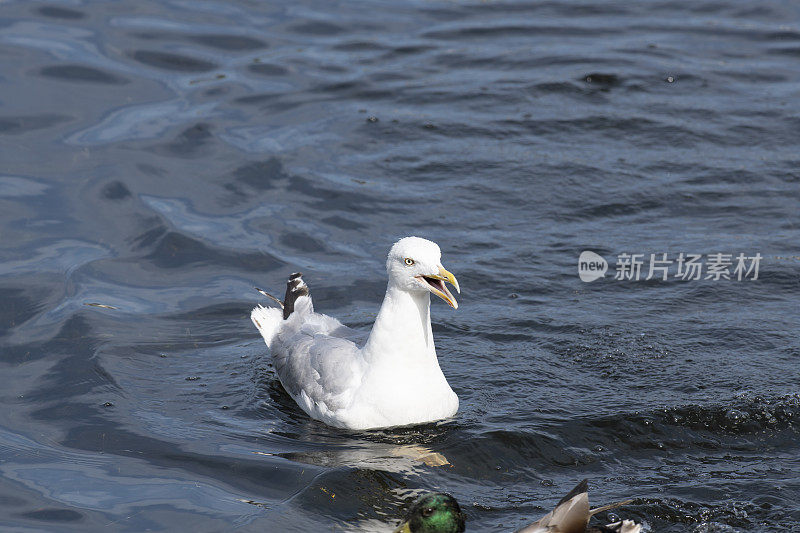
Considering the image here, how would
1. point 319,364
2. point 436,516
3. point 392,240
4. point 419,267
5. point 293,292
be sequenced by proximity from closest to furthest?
point 436,516
point 419,267
point 319,364
point 293,292
point 392,240

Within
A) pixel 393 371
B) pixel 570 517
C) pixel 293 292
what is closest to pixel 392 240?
pixel 293 292

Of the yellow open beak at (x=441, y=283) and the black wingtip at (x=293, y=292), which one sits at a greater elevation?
the yellow open beak at (x=441, y=283)

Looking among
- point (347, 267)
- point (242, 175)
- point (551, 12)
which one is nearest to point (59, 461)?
point (347, 267)

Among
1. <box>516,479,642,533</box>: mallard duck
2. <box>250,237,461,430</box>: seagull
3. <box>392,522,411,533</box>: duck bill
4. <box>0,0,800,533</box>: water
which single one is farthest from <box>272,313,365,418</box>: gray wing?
<box>516,479,642,533</box>: mallard duck

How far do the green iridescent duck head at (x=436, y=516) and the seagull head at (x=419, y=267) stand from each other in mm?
1616

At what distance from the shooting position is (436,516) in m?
5.34

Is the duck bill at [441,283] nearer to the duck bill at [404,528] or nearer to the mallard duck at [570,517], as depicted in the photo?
the duck bill at [404,528]

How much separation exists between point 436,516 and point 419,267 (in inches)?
75.8

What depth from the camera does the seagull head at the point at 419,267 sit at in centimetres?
675

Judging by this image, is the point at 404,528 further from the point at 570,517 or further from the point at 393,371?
the point at 393,371

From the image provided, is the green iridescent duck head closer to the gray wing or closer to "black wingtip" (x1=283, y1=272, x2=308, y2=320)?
the gray wing

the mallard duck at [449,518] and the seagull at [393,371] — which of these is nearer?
the mallard duck at [449,518]

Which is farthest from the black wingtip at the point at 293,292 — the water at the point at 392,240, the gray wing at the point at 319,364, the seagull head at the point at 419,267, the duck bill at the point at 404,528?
the duck bill at the point at 404,528

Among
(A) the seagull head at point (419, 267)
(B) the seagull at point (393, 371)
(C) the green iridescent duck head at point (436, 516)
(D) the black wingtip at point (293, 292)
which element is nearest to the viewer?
(C) the green iridescent duck head at point (436, 516)
